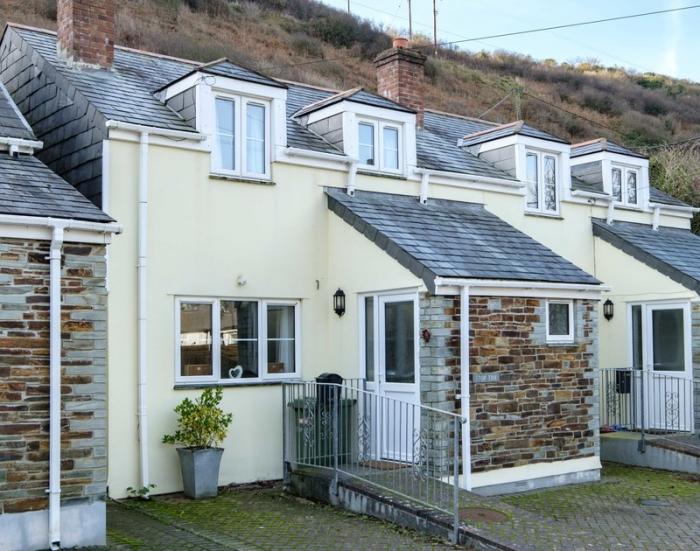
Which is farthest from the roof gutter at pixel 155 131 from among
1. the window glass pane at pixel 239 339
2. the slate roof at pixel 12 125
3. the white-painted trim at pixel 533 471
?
the white-painted trim at pixel 533 471

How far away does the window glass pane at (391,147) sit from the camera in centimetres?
1441

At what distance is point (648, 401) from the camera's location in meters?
15.7

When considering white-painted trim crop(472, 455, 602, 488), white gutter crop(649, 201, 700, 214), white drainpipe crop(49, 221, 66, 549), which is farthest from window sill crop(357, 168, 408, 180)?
white gutter crop(649, 201, 700, 214)

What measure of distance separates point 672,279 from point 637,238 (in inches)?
70.7

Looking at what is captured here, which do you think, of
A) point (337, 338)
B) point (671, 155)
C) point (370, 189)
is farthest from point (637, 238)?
point (671, 155)

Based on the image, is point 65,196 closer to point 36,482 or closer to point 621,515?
point 36,482

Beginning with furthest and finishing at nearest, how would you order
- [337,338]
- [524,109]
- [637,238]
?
[524,109]
[637,238]
[337,338]

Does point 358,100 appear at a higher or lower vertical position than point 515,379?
higher

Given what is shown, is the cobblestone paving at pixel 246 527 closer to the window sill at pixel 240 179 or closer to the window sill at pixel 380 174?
the window sill at pixel 240 179

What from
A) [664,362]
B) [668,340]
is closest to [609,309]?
[668,340]

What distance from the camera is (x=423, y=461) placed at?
1117 cm

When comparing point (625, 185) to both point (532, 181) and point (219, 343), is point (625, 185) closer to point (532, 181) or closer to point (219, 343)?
point (532, 181)

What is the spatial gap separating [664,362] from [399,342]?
664 cm

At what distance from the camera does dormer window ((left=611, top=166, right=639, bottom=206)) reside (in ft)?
59.8
